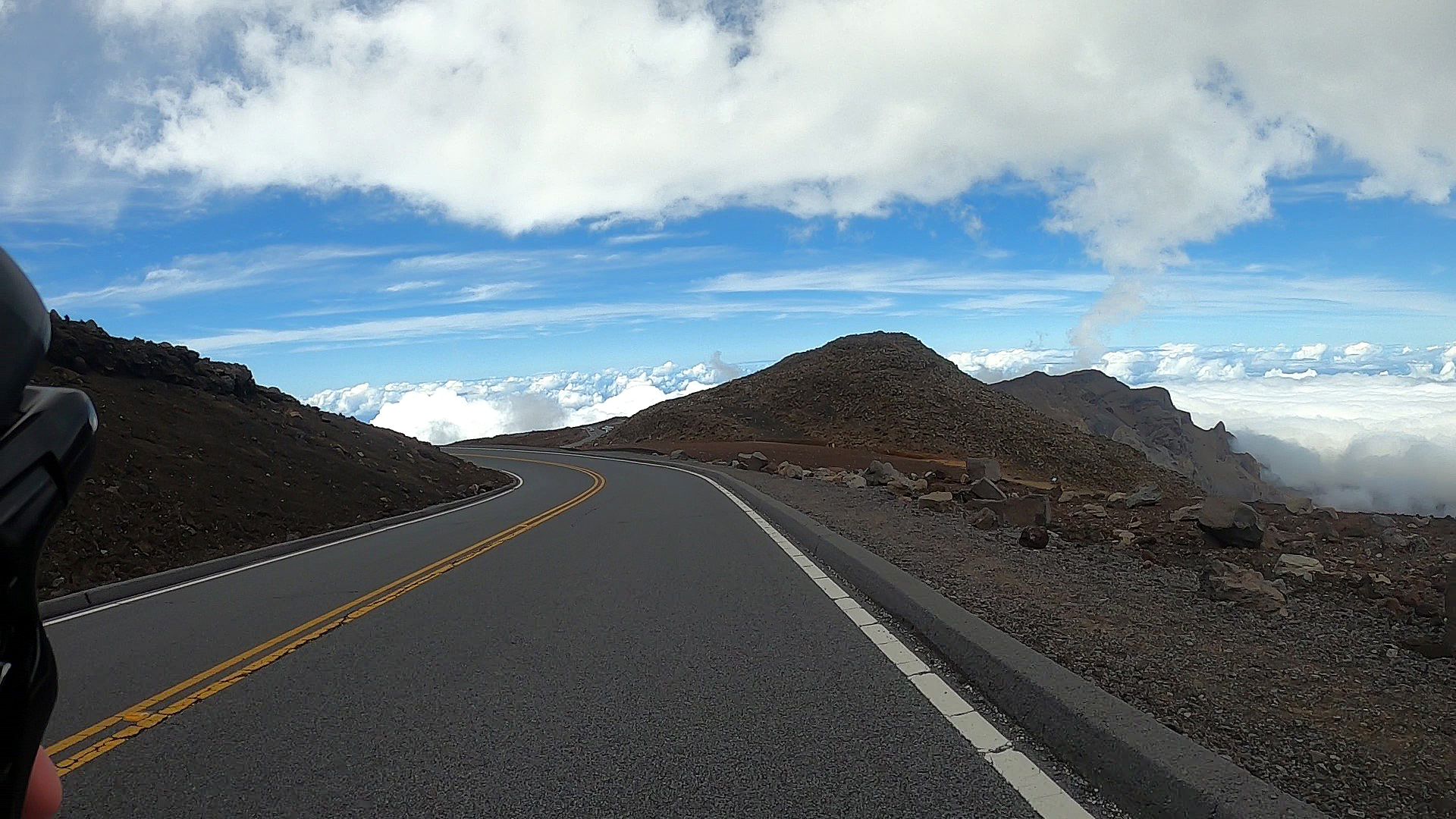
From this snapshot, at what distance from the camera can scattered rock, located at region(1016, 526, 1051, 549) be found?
37.3ft

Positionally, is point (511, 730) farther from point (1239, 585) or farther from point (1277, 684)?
point (1239, 585)

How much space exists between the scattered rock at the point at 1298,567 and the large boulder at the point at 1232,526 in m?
1.76

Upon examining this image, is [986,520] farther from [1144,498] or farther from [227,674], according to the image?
[227,674]

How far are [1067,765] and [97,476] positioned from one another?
16.9 metres

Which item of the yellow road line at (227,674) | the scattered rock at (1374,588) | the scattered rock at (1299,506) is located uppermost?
the yellow road line at (227,674)

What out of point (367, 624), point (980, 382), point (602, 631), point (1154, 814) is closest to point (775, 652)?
point (602, 631)

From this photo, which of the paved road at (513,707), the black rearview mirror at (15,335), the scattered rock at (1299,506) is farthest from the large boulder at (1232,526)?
the black rearview mirror at (15,335)

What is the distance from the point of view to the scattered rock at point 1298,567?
29.6 feet

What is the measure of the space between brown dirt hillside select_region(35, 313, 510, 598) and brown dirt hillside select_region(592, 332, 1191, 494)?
132ft

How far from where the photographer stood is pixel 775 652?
6.64 meters

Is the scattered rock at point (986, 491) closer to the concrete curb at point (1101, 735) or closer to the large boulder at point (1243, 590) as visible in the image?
the large boulder at point (1243, 590)

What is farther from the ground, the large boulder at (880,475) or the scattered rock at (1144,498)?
the large boulder at (880,475)

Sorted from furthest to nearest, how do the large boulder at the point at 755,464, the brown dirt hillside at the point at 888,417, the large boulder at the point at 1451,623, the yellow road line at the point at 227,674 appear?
1. the brown dirt hillside at the point at 888,417
2. the large boulder at the point at 755,464
3. the large boulder at the point at 1451,623
4. the yellow road line at the point at 227,674

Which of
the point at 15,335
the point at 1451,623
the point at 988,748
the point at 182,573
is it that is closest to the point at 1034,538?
the point at 1451,623
